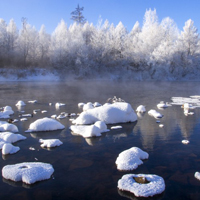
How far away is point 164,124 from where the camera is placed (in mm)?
10867

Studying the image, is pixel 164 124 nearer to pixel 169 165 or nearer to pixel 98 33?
pixel 169 165

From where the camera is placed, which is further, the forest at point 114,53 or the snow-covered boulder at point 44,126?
the forest at point 114,53

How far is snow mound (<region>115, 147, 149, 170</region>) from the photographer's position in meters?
6.21

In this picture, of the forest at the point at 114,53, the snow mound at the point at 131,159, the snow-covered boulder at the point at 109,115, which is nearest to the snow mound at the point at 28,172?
Result: the snow mound at the point at 131,159

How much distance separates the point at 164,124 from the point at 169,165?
4.67m

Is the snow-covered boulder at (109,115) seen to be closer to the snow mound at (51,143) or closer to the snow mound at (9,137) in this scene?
the snow mound at (51,143)

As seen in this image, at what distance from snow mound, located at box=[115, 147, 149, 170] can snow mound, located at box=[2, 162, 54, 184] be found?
193 centimetres

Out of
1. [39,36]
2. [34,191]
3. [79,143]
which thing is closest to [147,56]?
[39,36]

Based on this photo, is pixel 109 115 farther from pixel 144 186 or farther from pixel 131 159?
pixel 144 186

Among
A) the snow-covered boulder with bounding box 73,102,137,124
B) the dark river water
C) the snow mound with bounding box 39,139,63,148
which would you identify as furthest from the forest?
the snow mound with bounding box 39,139,63,148

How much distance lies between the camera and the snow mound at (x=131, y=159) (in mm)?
6207

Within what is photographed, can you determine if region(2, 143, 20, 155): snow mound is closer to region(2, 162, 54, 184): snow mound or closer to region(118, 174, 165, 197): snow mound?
region(2, 162, 54, 184): snow mound

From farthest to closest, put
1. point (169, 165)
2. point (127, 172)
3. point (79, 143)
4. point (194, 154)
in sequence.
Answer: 1. point (79, 143)
2. point (194, 154)
3. point (169, 165)
4. point (127, 172)

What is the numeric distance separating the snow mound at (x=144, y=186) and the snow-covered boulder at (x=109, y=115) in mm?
5459
